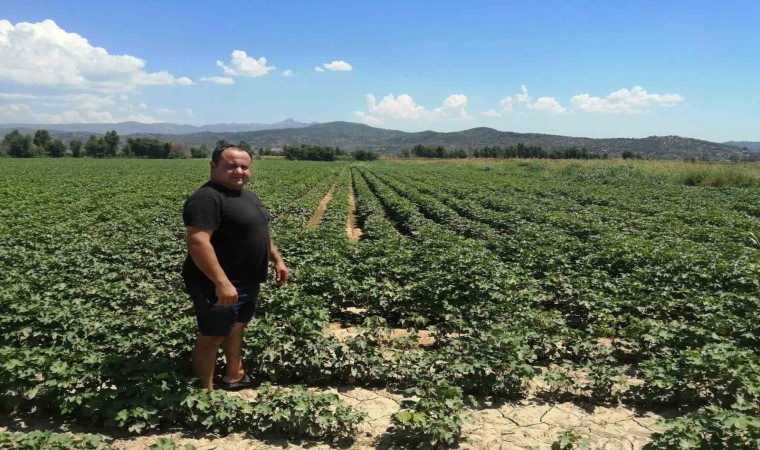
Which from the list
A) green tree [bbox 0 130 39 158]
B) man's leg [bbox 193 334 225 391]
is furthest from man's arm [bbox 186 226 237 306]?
green tree [bbox 0 130 39 158]

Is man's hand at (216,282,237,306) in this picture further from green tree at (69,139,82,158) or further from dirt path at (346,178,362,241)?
green tree at (69,139,82,158)

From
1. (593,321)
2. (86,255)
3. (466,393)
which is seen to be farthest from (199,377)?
(86,255)

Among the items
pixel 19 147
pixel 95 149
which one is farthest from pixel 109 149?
pixel 19 147

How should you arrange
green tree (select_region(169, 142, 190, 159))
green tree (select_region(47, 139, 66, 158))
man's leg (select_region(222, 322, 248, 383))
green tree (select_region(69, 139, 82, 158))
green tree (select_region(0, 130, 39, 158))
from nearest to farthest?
man's leg (select_region(222, 322, 248, 383))
green tree (select_region(0, 130, 39, 158))
green tree (select_region(47, 139, 66, 158))
green tree (select_region(69, 139, 82, 158))
green tree (select_region(169, 142, 190, 159))

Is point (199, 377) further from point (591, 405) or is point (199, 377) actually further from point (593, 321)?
point (593, 321)

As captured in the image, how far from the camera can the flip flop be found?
493 centimetres

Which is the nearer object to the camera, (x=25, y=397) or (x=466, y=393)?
(x=25, y=397)

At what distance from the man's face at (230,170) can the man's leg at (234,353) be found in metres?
1.37

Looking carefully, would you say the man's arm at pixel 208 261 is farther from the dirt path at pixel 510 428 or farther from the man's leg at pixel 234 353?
Result: the dirt path at pixel 510 428

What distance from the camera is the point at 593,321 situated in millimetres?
7039

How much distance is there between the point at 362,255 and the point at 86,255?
5.65 meters

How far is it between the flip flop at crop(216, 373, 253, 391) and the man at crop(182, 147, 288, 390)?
1.38 feet

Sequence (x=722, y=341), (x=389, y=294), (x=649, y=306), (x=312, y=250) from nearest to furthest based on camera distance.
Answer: (x=722, y=341), (x=649, y=306), (x=389, y=294), (x=312, y=250)

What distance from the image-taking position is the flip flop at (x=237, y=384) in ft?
16.2
